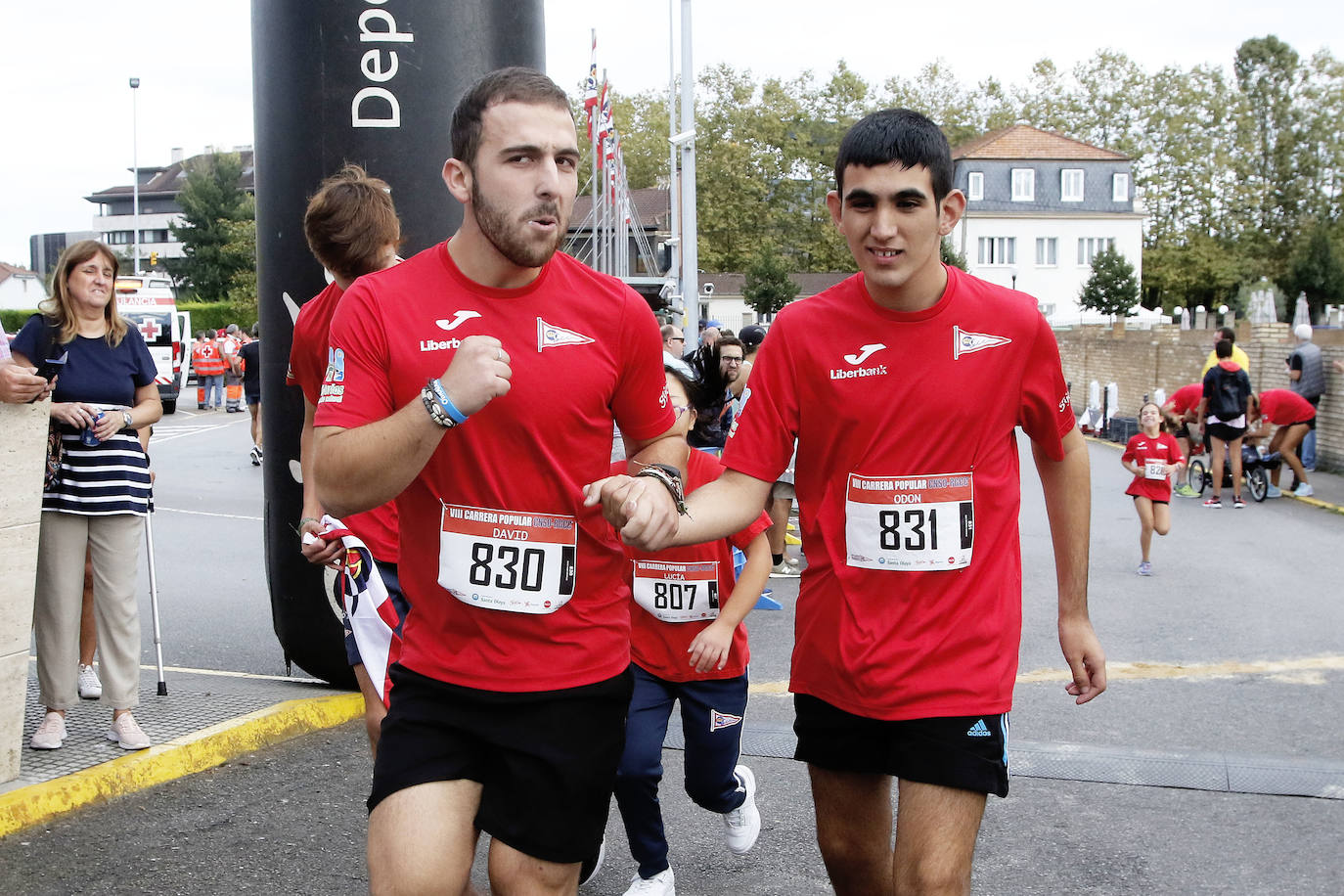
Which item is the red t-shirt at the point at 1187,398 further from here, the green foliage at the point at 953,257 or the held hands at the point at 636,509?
the green foliage at the point at 953,257

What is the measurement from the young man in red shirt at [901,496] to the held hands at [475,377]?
0.73 meters

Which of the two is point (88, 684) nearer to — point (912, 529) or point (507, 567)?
point (507, 567)

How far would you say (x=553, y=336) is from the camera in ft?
9.69

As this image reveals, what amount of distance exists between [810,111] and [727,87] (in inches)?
204

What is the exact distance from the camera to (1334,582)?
1127 centimetres

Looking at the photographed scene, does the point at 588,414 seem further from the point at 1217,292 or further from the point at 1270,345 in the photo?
the point at 1217,292

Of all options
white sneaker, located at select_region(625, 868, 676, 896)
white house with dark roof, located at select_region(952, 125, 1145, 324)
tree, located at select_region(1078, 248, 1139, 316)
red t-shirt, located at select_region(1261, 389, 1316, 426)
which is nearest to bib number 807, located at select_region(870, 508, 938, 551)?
white sneaker, located at select_region(625, 868, 676, 896)

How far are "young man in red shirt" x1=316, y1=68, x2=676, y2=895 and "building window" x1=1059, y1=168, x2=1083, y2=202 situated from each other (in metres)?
75.7

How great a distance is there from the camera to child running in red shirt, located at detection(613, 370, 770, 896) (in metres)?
4.29

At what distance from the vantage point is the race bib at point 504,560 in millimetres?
2891

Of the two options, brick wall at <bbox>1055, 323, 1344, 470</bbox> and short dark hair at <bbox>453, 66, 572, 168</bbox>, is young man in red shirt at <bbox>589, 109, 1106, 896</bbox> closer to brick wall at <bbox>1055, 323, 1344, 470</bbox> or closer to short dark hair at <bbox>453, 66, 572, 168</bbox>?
short dark hair at <bbox>453, 66, 572, 168</bbox>

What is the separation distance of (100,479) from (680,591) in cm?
288

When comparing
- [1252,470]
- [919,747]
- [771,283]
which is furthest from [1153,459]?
[771,283]

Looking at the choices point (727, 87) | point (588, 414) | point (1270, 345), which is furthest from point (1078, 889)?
point (727, 87)
